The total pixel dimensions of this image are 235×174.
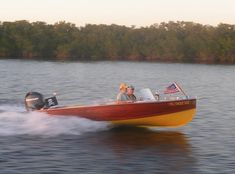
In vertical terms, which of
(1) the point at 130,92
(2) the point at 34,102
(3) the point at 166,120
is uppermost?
(1) the point at 130,92

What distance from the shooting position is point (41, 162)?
17422 millimetres

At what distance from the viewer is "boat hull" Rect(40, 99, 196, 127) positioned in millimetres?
22500

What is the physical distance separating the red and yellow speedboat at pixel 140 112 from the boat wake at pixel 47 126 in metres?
0.25

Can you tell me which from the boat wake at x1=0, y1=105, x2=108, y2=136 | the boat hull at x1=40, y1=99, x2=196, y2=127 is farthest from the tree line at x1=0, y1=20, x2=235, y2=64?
the boat hull at x1=40, y1=99, x2=196, y2=127

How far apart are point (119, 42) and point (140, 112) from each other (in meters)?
117

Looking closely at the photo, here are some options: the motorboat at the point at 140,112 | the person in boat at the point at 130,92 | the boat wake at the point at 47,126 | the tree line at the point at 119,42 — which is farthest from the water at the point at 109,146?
the tree line at the point at 119,42

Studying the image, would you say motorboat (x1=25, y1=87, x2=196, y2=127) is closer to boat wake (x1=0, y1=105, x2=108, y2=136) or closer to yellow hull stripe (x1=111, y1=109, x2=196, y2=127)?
yellow hull stripe (x1=111, y1=109, x2=196, y2=127)

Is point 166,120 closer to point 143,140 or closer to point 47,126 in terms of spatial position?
point 143,140

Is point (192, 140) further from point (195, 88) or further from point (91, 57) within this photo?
point (91, 57)

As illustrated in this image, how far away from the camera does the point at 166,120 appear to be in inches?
900

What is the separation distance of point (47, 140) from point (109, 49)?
384 feet

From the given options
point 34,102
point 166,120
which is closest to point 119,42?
point 34,102

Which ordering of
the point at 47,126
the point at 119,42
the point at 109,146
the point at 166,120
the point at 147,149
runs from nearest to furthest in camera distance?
the point at 147,149 → the point at 109,146 → the point at 47,126 → the point at 166,120 → the point at 119,42

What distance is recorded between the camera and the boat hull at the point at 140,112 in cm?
2250
